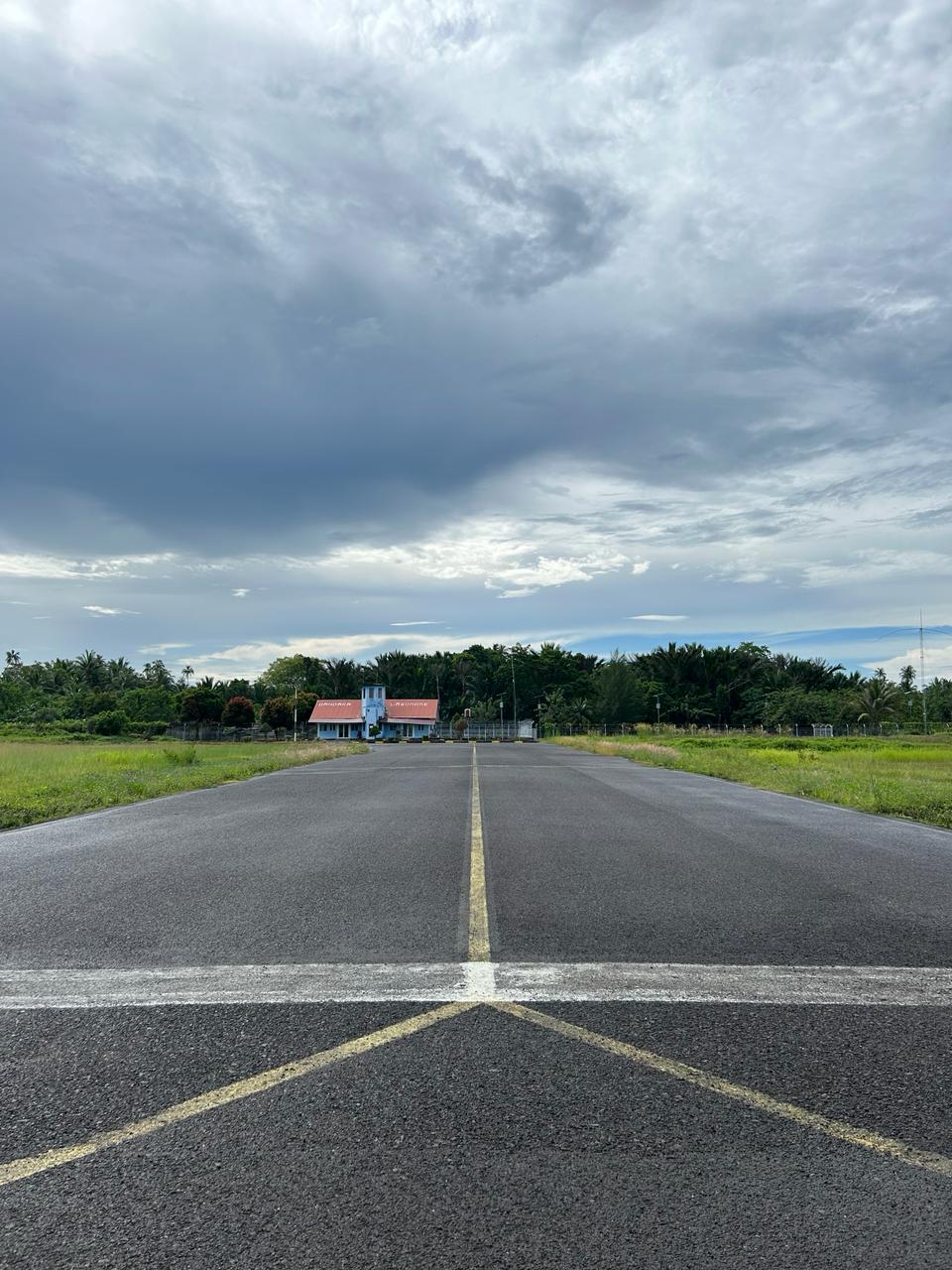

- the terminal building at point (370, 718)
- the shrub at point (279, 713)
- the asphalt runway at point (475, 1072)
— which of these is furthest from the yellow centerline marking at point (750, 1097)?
the shrub at point (279, 713)

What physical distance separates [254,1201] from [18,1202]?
697 millimetres

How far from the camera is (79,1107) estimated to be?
3.01m

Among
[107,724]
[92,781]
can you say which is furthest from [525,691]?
[92,781]

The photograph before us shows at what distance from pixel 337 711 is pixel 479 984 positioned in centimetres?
9087

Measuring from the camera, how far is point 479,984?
14.3ft

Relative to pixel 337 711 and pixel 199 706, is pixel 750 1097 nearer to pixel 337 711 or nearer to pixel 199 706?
pixel 199 706

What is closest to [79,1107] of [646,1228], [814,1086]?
[646,1228]

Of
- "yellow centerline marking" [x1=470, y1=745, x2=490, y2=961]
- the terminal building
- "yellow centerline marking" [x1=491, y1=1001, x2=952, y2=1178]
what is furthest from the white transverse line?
the terminal building

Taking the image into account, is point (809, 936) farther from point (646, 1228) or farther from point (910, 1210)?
point (646, 1228)

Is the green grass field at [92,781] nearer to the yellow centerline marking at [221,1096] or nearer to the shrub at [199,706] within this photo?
the yellow centerline marking at [221,1096]

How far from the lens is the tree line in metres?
83.0

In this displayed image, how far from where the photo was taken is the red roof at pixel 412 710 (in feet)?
314

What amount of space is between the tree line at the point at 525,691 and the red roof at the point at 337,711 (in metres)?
3.38

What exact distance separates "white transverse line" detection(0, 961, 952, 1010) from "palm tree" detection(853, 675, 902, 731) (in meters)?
79.5
